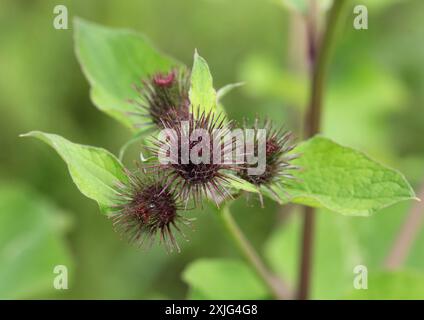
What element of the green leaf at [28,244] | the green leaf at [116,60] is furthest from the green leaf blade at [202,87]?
the green leaf at [28,244]

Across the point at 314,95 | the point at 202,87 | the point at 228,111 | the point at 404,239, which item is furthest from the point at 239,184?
the point at 228,111

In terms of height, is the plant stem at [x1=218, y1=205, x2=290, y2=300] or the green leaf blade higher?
the green leaf blade

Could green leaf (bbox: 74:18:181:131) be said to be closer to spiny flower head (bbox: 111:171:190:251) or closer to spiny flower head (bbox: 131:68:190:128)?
spiny flower head (bbox: 131:68:190:128)

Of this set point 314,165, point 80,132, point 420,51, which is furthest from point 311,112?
point 420,51

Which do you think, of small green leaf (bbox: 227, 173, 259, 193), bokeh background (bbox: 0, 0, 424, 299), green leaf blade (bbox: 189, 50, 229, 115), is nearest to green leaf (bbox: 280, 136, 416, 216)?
small green leaf (bbox: 227, 173, 259, 193)

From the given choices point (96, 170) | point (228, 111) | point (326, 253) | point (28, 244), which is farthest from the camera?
point (228, 111)

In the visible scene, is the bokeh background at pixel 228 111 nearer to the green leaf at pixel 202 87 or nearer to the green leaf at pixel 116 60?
the green leaf at pixel 116 60

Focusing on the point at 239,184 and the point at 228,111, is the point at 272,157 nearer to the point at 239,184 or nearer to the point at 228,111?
the point at 239,184
